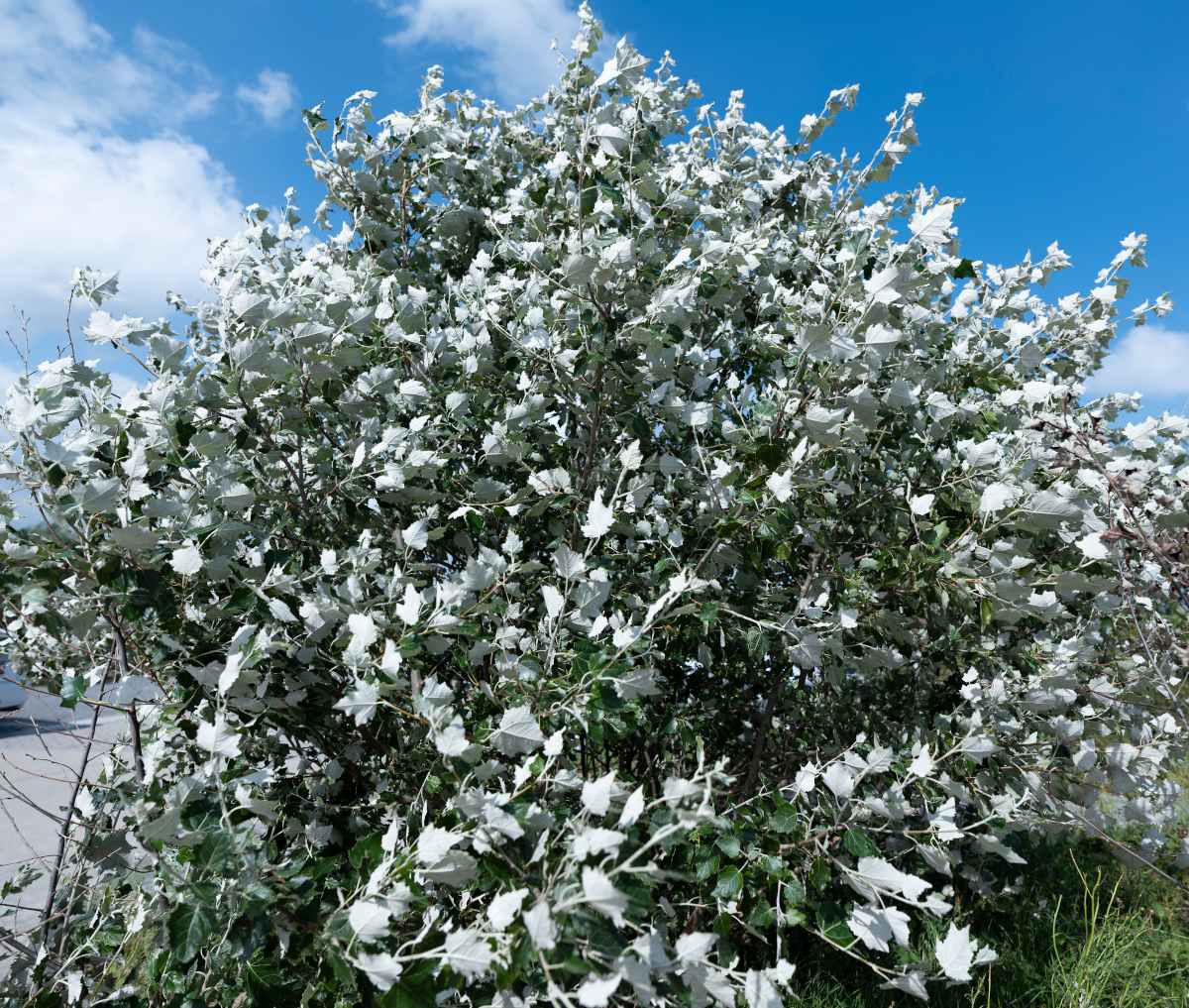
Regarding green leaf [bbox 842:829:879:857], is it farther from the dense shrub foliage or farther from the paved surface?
the paved surface

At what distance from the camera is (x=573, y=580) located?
213cm

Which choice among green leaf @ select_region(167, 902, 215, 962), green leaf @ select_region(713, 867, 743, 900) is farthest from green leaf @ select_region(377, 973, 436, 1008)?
green leaf @ select_region(713, 867, 743, 900)

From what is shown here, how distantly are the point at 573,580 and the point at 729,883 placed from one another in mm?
795

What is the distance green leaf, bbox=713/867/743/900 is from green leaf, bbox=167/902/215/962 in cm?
101

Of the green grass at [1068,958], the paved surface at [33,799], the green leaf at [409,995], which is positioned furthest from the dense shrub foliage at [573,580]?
the paved surface at [33,799]

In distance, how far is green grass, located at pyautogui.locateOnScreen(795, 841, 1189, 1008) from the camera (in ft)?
9.97

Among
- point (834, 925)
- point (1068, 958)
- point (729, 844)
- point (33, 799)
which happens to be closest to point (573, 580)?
point (729, 844)

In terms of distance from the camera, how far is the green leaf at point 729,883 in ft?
5.83

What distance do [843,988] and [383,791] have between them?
204 centimetres

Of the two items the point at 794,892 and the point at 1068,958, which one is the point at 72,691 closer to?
the point at 794,892

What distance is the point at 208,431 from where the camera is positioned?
2.11 metres

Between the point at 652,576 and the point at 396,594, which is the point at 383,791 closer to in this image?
the point at 396,594

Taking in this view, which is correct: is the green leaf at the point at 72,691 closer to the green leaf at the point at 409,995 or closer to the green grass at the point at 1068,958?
the green leaf at the point at 409,995

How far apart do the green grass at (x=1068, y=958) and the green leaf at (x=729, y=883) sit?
136 cm
